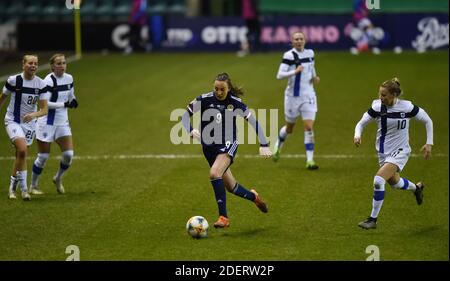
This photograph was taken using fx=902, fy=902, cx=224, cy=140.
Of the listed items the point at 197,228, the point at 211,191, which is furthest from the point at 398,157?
the point at 211,191

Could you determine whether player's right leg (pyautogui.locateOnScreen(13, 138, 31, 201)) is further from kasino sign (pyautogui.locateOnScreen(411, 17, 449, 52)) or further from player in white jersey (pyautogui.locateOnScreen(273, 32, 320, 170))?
kasino sign (pyautogui.locateOnScreen(411, 17, 449, 52))

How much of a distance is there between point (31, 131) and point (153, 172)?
3.02 m

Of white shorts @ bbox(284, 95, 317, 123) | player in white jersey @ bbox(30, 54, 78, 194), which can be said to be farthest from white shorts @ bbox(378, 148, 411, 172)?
player in white jersey @ bbox(30, 54, 78, 194)

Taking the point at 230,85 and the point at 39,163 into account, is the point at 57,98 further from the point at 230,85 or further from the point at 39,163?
the point at 230,85

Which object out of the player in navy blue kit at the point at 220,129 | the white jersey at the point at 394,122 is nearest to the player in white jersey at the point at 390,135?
the white jersey at the point at 394,122

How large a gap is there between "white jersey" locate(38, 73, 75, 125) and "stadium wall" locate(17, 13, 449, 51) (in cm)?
1960

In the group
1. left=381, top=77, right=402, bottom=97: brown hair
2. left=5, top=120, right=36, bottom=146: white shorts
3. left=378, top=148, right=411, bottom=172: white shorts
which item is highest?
left=381, top=77, right=402, bottom=97: brown hair

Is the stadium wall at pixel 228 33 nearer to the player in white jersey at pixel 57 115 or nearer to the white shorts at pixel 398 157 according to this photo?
the player in white jersey at pixel 57 115

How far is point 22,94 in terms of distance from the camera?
13984mm

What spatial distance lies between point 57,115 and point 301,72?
4867 mm

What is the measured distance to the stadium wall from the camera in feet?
108

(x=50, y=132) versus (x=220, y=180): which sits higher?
(x=50, y=132)

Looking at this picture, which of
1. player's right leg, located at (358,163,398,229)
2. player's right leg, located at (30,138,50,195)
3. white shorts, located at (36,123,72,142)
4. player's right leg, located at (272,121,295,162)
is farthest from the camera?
player's right leg, located at (272,121,295,162)
